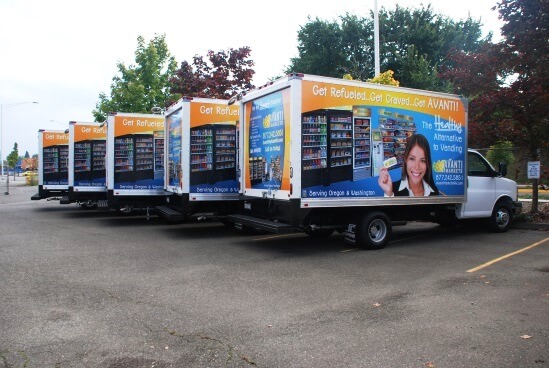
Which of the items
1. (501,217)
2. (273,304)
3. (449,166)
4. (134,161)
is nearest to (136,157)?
(134,161)

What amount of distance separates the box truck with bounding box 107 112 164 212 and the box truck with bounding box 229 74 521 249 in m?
4.28

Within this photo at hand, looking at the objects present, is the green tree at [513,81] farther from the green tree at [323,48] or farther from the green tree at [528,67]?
the green tree at [323,48]

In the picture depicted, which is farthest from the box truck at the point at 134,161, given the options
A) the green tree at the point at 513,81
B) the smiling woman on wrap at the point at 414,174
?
the green tree at the point at 513,81

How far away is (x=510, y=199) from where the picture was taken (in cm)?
1155

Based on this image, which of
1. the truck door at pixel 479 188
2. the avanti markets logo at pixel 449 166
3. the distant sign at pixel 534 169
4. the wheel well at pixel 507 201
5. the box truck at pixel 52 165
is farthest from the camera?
the box truck at pixel 52 165

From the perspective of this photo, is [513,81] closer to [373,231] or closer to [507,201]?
[507,201]

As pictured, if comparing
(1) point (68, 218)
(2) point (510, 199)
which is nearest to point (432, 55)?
(2) point (510, 199)

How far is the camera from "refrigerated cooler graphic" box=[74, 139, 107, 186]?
53.0 ft

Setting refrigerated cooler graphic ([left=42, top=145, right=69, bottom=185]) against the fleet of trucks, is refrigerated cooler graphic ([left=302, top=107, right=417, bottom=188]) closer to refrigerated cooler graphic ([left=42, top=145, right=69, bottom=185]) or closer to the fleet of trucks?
the fleet of trucks

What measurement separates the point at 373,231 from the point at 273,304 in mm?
4338

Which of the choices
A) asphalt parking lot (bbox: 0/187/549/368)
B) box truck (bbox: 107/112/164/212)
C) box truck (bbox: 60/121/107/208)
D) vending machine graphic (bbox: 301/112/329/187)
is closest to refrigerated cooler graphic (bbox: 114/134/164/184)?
box truck (bbox: 107/112/164/212)

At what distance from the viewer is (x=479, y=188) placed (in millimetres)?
A: 10969

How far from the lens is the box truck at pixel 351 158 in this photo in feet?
27.2

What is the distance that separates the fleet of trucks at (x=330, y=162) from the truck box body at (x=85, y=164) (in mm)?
4342
